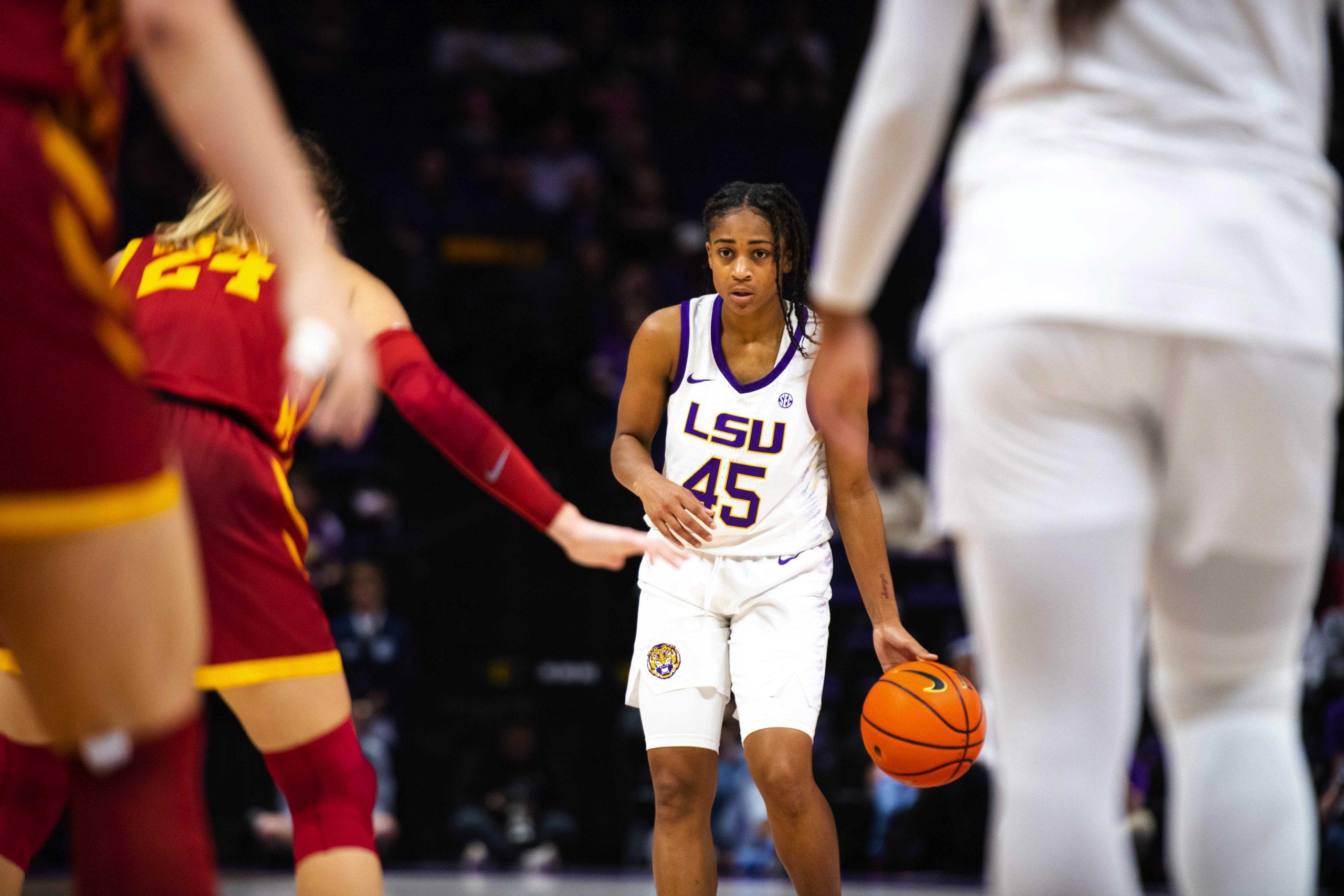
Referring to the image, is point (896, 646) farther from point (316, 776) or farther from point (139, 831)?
point (139, 831)

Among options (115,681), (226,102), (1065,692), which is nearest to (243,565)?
(115,681)

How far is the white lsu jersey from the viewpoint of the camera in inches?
165

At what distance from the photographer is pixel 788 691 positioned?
399 centimetres

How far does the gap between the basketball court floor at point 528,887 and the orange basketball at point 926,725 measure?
306 centimetres

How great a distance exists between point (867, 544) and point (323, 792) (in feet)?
6.30

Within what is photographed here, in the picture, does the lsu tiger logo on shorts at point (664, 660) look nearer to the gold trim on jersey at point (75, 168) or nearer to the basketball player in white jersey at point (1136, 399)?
the basketball player in white jersey at point (1136, 399)

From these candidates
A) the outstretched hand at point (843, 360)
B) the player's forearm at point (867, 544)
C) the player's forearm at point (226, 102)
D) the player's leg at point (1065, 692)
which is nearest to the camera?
the player's forearm at point (226, 102)

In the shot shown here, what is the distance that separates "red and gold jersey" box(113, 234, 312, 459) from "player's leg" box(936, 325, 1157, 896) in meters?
1.85

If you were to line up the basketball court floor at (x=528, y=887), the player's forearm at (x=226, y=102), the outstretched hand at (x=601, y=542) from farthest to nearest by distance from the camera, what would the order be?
the basketball court floor at (x=528, y=887), the outstretched hand at (x=601, y=542), the player's forearm at (x=226, y=102)

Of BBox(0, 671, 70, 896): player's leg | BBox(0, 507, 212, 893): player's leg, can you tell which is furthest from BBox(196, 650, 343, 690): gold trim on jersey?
BBox(0, 507, 212, 893): player's leg

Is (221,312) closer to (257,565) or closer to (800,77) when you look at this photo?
(257,565)

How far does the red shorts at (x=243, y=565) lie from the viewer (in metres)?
2.95

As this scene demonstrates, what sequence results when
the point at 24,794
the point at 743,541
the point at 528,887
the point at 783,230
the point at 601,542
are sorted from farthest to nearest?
1. the point at 528,887
2. the point at 783,230
3. the point at 743,541
4. the point at 24,794
5. the point at 601,542

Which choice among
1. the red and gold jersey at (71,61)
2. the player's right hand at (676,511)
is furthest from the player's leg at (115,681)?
the player's right hand at (676,511)
